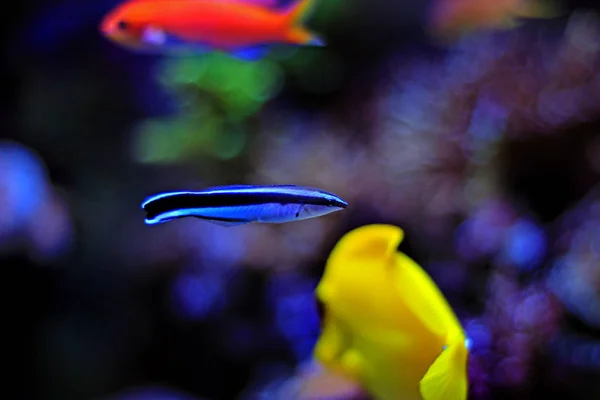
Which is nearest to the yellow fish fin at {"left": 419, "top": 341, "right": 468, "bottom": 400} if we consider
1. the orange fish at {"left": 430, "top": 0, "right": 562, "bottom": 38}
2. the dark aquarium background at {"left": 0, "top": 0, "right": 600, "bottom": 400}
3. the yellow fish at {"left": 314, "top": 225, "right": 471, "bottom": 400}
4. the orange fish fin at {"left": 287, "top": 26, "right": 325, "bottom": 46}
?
the yellow fish at {"left": 314, "top": 225, "right": 471, "bottom": 400}

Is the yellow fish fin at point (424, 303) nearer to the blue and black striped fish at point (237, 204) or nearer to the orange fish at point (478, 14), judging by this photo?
the blue and black striped fish at point (237, 204)

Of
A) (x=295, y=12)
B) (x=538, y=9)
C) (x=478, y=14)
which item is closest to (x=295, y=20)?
(x=295, y=12)

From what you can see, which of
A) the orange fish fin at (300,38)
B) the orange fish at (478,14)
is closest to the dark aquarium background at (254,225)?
the orange fish at (478,14)

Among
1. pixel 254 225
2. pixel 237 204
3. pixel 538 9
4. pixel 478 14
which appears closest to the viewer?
pixel 237 204

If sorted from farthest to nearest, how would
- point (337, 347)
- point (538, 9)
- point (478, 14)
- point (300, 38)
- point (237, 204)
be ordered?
point (538, 9) < point (478, 14) < point (300, 38) < point (337, 347) < point (237, 204)

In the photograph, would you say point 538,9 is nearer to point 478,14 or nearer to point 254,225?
point 478,14

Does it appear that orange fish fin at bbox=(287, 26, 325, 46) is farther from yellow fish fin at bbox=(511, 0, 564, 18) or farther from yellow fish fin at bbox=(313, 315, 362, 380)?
yellow fish fin at bbox=(511, 0, 564, 18)
